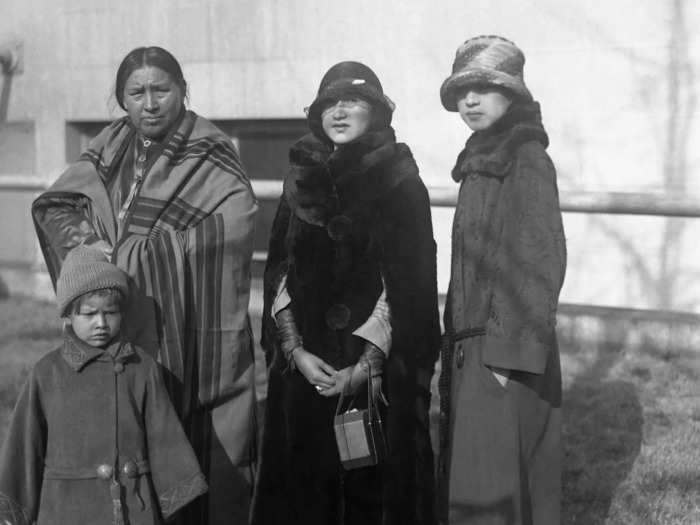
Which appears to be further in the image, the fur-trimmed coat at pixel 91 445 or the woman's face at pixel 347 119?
the woman's face at pixel 347 119

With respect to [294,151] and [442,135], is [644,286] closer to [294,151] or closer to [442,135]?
[442,135]

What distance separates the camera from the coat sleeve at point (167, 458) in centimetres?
368

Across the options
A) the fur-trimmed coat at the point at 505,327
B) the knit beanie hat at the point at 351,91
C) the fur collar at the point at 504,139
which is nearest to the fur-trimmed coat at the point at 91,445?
the fur-trimmed coat at the point at 505,327

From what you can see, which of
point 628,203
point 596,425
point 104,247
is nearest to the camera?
point 104,247

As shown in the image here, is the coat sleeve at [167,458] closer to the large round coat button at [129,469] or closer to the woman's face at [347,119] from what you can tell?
the large round coat button at [129,469]

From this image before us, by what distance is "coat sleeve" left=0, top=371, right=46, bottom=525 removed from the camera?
351 centimetres

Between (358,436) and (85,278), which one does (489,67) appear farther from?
(85,278)

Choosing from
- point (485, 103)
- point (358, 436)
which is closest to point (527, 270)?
point (485, 103)

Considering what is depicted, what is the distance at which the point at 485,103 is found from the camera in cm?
376

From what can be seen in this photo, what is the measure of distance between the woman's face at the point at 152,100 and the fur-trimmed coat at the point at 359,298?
528 millimetres

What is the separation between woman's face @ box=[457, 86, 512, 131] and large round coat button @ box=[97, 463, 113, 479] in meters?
1.73

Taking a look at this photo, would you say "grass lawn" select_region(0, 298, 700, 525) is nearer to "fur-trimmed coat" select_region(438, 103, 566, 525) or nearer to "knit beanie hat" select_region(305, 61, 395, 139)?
"fur-trimmed coat" select_region(438, 103, 566, 525)

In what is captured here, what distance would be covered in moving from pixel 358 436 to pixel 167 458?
672mm

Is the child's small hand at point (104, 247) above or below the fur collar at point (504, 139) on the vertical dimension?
below
